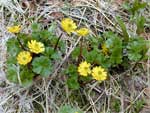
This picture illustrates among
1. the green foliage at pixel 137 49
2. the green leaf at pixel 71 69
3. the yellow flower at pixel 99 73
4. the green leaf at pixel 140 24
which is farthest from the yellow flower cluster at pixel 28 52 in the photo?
the green leaf at pixel 140 24

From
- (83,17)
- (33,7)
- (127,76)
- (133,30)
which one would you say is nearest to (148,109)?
(127,76)

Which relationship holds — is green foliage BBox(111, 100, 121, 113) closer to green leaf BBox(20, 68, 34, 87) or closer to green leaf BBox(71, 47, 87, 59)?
green leaf BBox(71, 47, 87, 59)

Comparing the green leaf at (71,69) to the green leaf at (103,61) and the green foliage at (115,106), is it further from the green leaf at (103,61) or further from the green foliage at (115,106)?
the green foliage at (115,106)

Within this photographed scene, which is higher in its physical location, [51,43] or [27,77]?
[51,43]

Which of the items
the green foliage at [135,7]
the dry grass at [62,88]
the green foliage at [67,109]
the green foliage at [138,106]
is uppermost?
the green foliage at [135,7]

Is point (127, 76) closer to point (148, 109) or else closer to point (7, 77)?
point (148, 109)

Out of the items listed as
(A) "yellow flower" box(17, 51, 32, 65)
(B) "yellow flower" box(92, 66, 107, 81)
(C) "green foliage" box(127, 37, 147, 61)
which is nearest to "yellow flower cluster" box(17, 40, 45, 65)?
(A) "yellow flower" box(17, 51, 32, 65)
